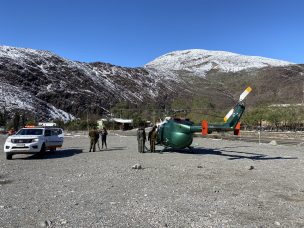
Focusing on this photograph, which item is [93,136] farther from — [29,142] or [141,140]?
[29,142]

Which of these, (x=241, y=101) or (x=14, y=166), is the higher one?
(x=241, y=101)

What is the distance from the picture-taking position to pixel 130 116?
153m

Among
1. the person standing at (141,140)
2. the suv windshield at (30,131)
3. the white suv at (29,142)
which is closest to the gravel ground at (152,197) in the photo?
the white suv at (29,142)

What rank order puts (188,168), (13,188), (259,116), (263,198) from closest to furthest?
(263,198) → (13,188) → (188,168) → (259,116)

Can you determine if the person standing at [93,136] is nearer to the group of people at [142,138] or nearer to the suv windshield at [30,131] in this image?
the group of people at [142,138]

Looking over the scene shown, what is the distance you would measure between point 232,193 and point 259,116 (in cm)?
9001

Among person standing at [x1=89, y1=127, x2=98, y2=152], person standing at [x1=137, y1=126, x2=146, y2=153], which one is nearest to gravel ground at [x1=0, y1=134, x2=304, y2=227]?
person standing at [x1=137, y1=126, x2=146, y2=153]

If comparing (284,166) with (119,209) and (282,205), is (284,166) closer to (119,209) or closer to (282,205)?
(282,205)

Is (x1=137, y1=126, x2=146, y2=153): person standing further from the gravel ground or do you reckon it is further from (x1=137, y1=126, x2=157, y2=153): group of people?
the gravel ground

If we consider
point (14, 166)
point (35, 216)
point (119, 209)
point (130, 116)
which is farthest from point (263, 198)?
point (130, 116)

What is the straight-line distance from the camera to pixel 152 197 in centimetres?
1048

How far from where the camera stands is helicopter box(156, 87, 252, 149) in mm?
22766

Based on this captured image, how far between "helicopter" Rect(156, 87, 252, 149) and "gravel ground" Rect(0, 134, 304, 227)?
19.9 ft

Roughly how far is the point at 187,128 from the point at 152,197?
14258 millimetres
